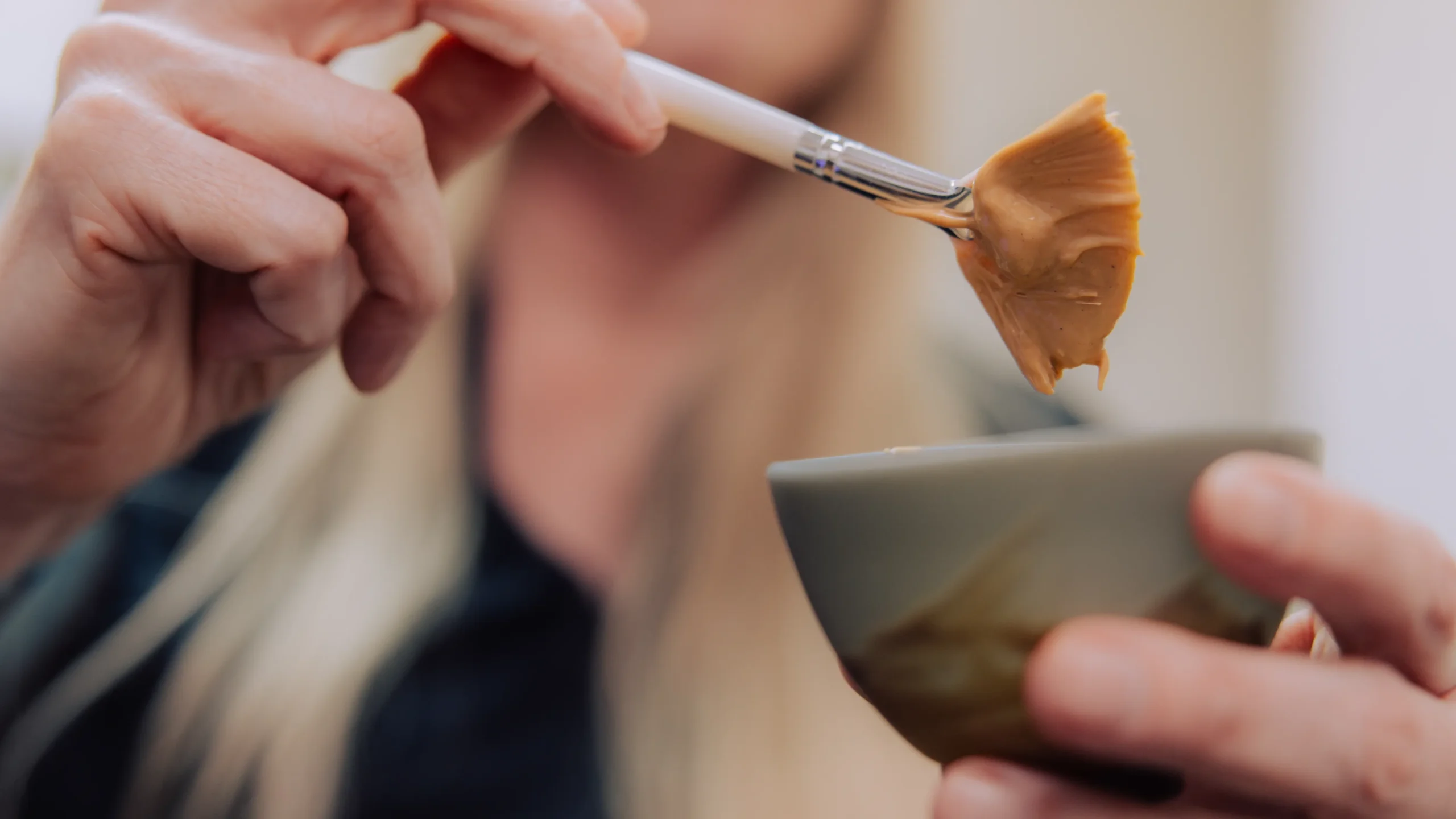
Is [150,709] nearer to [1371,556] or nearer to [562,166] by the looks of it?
[562,166]

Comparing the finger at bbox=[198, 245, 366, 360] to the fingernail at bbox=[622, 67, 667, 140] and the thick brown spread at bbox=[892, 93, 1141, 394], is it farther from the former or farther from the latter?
the thick brown spread at bbox=[892, 93, 1141, 394]

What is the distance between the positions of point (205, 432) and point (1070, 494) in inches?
22.8

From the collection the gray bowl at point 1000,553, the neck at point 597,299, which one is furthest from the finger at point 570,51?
the neck at point 597,299

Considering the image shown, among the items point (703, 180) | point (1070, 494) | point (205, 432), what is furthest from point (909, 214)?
point (703, 180)

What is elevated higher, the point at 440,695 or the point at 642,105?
the point at 642,105

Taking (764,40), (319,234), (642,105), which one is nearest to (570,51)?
(642,105)

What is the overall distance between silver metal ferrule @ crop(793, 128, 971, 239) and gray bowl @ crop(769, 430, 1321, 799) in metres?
0.17

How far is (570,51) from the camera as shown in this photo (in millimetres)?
461

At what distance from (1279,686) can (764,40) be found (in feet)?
2.65

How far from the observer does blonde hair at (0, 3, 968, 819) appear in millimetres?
813

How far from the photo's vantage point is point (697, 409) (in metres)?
1.00

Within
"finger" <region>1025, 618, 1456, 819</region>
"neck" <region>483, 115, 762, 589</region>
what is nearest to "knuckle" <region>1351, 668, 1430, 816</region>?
"finger" <region>1025, 618, 1456, 819</region>

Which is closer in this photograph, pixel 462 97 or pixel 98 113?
pixel 98 113

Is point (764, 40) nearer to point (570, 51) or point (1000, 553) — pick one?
point (570, 51)
